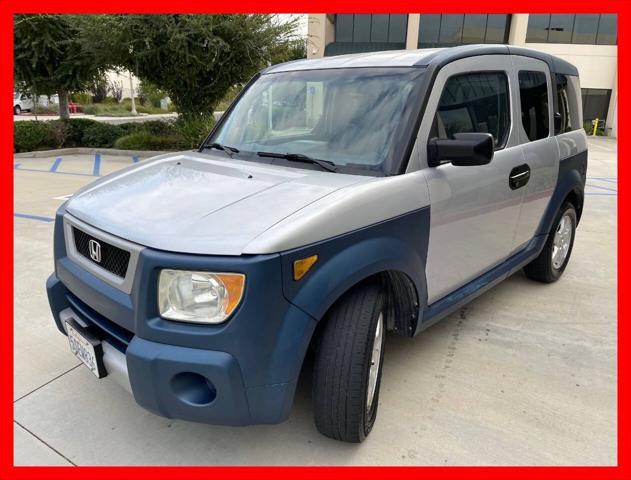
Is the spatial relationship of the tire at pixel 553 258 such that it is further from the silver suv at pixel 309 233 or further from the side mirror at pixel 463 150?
the side mirror at pixel 463 150

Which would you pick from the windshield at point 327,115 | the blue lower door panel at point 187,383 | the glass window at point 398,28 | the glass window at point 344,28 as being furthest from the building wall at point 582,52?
the blue lower door panel at point 187,383

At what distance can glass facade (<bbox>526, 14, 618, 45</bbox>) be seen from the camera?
2825 cm

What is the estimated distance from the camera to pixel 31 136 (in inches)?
527

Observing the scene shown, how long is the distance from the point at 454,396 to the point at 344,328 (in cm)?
107

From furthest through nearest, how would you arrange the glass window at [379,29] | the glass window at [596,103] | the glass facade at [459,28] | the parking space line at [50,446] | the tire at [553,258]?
the glass window at [379,29] < the glass facade at [459,28] < the glass window at [596,103] < the tire at [553,258] < the parking space line at [50,446]

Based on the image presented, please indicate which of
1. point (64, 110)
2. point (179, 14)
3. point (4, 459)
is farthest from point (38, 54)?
point (4, 459)

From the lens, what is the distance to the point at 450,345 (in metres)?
3.37

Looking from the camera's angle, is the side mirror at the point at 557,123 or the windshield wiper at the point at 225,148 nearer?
the windshield wiper at the point at 225,148

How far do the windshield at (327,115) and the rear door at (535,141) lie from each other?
1.24 m

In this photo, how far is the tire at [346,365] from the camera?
215cm

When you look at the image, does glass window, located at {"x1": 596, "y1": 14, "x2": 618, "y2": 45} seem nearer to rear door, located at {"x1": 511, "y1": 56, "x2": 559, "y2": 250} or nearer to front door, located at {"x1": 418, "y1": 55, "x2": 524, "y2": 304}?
rear door, located at {"x1": 511, "y1": 56, "x2": 559, "y2": 250}

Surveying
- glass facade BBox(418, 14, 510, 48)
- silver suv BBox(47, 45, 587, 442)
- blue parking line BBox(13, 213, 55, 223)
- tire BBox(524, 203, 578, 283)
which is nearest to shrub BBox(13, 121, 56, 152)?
blue parking line BBox(13, 213, 55, 223)

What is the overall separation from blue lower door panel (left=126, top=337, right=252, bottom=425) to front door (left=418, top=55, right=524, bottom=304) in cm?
133

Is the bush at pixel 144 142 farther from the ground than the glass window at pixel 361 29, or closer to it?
closer to it
